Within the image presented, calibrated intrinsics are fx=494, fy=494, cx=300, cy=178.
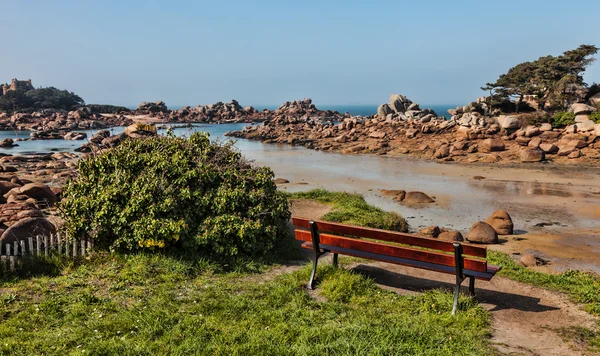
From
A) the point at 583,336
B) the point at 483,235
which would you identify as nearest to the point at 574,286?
the point at 583,336

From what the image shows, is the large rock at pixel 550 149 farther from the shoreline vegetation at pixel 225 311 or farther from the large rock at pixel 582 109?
the shoreline vegetation at pixel 225 311

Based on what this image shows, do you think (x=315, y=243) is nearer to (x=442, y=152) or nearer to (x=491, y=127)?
(x=442, y=152)

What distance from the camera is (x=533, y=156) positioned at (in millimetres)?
31594

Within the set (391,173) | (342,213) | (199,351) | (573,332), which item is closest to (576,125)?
(391,173)

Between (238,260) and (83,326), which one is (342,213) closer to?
(238,260)

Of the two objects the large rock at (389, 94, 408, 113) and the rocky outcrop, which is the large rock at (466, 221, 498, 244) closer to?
the rocky outcrop

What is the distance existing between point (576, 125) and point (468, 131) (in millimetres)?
7703

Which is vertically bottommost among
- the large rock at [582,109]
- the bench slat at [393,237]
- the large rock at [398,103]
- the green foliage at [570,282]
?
the green foliage at [570,282]

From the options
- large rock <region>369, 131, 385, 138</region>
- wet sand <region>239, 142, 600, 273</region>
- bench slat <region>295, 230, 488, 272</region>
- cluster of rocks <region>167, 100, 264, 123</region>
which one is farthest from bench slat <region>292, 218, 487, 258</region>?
cluster of rocks <region>167, 100, 264, 123</region>

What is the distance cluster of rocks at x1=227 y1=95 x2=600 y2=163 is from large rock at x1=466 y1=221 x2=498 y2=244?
20913 mm

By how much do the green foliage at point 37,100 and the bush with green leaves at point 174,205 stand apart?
97555mm

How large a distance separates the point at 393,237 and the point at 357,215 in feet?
20.1

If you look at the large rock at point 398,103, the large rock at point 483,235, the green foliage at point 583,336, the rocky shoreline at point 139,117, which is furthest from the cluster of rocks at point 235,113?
the green foliage at point 583,336

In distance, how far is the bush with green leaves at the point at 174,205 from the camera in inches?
328
